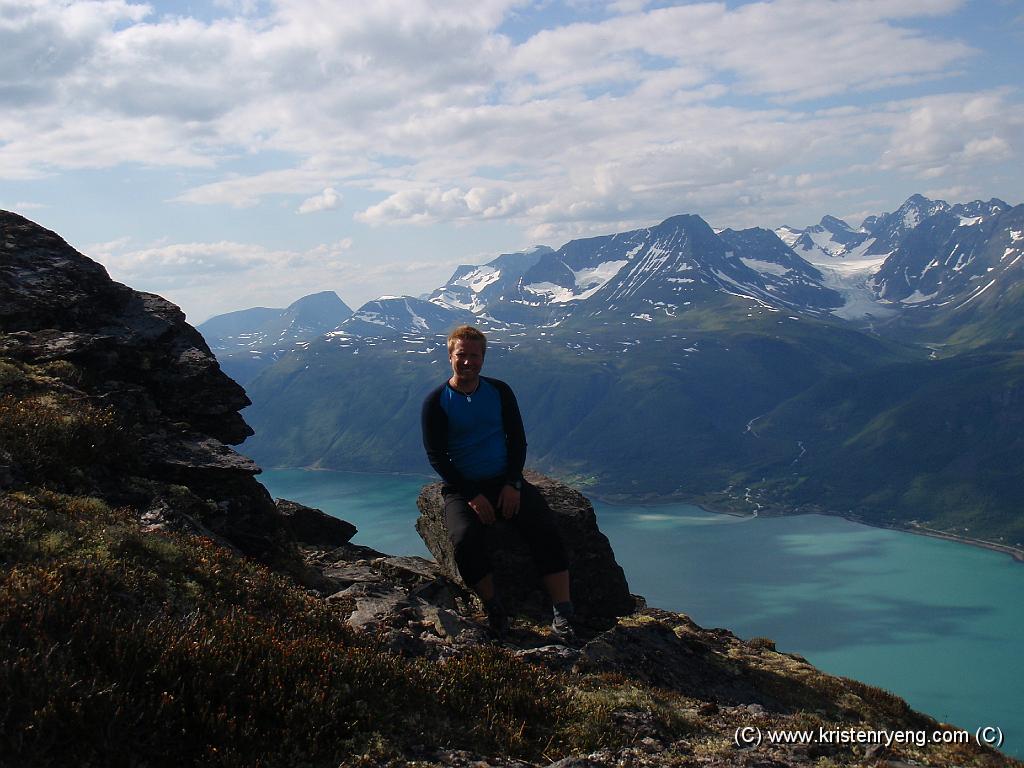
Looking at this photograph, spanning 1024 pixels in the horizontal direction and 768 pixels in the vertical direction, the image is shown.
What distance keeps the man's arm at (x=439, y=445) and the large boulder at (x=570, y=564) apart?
2.42 m

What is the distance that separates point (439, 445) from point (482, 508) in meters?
1.23

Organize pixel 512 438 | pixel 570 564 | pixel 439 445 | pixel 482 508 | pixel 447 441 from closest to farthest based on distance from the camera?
pixel 482 508 → pixel 439 445 → pixel 447 441 → pixel 512 438 → pixel 570 564

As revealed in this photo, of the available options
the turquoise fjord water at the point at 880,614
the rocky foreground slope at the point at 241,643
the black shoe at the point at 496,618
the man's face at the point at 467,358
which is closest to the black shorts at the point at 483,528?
the black shoe at the point at 496,618

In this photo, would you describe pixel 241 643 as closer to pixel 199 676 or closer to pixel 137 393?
pixel 199 676

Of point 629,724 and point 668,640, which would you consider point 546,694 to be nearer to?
point 629,724

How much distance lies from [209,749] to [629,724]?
403 centimetres

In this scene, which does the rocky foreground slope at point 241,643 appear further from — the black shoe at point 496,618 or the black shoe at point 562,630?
the black shoe at point 496,618

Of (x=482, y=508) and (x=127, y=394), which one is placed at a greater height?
(x=127, y=394)

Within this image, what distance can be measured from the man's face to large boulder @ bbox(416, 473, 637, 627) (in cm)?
375

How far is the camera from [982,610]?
6260 inches

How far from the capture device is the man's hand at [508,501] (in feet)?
37.3

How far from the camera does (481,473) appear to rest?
11.5 m

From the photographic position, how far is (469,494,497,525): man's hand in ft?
36.4

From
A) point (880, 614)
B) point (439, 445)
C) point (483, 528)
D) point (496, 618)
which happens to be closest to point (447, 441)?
point (439, 445)
